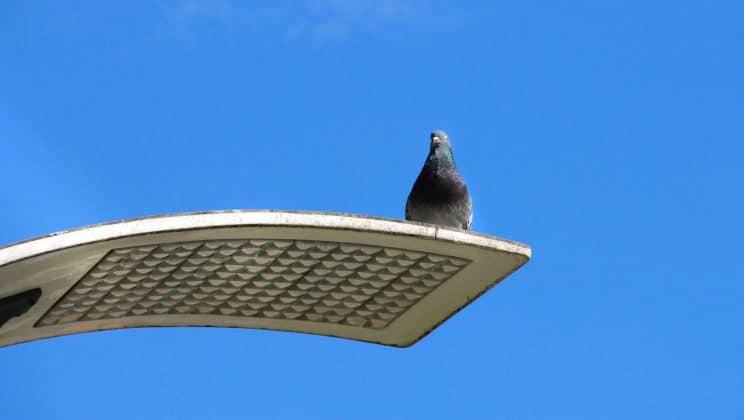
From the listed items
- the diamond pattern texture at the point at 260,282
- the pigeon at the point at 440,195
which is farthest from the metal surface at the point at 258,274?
the pigeon at the point at 440,195

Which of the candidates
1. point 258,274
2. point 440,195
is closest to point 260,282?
point 258,274

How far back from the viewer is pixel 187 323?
1130 cm

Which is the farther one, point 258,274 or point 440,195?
point 440,195

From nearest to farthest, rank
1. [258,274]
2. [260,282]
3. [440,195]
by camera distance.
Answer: [258,274], [260,282], [440,195]

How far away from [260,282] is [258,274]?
6.2 inches

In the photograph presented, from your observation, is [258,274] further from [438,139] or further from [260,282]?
[438,139]

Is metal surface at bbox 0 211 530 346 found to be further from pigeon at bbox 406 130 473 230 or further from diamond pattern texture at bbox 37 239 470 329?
pigeon at bbox 406 130 473 230

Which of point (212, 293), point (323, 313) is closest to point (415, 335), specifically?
point (323, 313)

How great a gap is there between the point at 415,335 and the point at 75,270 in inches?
119

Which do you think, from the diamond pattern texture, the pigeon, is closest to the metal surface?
the diamond pattern texture

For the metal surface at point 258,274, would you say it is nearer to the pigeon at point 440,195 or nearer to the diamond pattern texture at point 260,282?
the diamond pattern texture at point 260,282

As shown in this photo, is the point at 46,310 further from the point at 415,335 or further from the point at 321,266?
the point at 415,335

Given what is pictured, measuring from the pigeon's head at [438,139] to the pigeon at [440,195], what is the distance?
13mm

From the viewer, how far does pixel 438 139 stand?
12617mm
